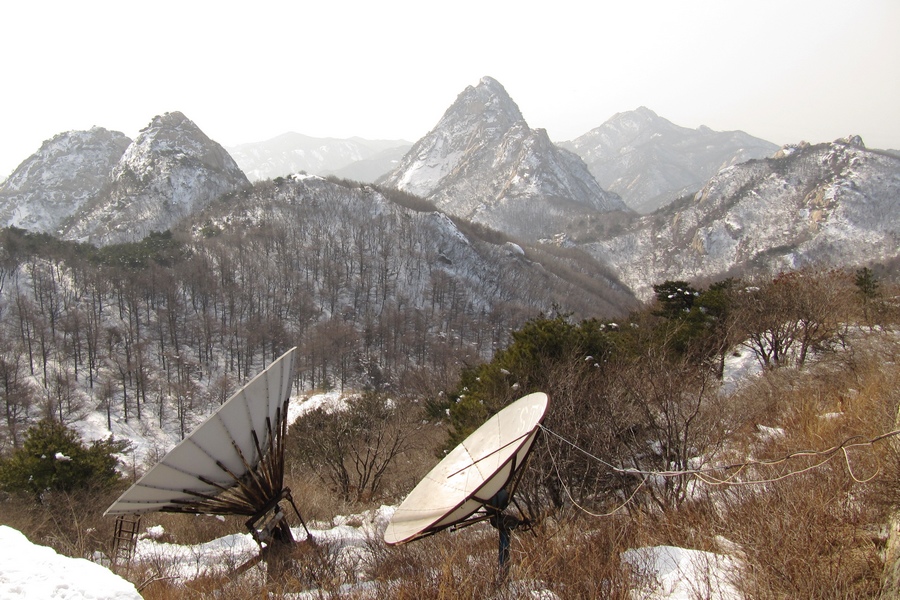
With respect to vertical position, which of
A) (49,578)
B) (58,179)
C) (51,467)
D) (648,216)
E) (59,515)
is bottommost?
(59,515)

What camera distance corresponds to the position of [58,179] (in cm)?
13638

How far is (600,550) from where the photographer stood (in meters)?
4.50

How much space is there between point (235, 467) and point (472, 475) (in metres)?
3.27

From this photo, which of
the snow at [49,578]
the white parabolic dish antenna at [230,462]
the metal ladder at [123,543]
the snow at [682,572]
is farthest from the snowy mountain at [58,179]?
the snow at [682,572]

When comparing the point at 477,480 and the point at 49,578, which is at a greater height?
the point at 49,578

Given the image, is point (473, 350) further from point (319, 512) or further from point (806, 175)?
point (806, 175)

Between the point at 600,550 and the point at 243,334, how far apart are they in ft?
205

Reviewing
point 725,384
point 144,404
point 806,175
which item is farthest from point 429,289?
point 806,175

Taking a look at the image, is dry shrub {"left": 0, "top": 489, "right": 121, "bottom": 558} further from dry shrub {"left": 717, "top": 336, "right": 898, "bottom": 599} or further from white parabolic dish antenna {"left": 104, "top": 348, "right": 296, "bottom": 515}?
dry shrub {"left": 717, "top": 336, "right": 898, "bottom": 599}

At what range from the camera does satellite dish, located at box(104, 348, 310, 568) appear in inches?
207

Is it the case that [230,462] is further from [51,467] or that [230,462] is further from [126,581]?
[51,467]

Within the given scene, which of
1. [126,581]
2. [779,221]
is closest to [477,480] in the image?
[126,581]

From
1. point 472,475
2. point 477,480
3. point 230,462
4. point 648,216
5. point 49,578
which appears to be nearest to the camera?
point 49,578

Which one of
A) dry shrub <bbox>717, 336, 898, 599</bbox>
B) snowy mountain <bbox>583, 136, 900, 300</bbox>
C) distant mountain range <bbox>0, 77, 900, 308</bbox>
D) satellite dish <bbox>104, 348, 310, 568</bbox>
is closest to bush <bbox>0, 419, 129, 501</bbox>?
satellite dish <bbox>104, 348, 310, 568</bbox>
